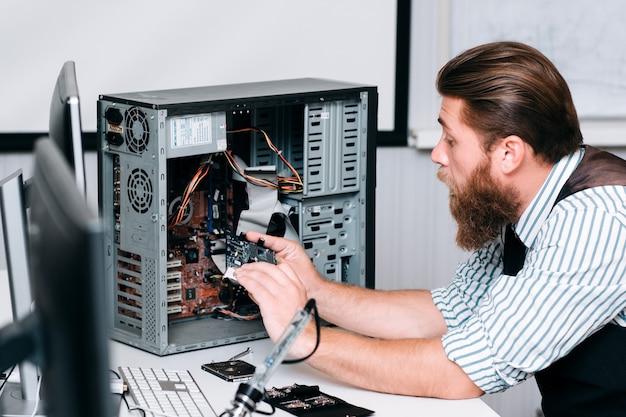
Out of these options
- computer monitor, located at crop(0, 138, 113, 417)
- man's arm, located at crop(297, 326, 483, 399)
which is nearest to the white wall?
man's arm, located at crop(297, 326, 483, 399)

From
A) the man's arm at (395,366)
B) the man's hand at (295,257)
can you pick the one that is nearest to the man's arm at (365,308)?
the man's hand at (295,257)

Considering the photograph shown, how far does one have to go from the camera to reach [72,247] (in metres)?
0.54

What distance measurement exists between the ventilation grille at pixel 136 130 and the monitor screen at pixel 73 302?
38.0 inches

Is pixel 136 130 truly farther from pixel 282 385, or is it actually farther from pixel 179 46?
pixel 179 46

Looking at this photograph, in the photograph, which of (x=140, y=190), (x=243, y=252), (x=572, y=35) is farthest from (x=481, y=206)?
(x=572, y=35)

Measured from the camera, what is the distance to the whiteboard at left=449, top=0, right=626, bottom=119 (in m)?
2.77

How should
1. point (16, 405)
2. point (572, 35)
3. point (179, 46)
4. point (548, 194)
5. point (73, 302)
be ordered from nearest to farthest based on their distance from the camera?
1. point (73, 302)
2. point (16, 405)
3. point (548, 194)
4. point (179, 46)
5. point (572, 35)

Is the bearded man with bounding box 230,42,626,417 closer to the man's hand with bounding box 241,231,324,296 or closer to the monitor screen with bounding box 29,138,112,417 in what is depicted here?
the man's hand with bounding box 241,231,324,296

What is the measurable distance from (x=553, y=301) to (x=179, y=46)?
1578mm

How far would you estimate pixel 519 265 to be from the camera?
167 cm

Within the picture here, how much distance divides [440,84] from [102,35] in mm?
1284

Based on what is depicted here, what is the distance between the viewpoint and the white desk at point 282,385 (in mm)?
1416

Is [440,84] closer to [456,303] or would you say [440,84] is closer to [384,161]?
[456,303]

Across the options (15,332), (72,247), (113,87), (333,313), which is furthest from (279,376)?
(113,87)
